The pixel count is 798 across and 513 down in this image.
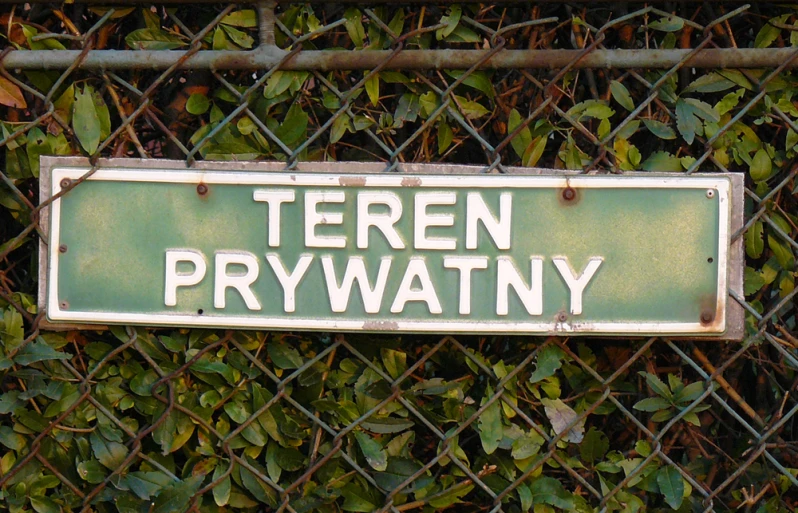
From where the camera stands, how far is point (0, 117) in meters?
1.59

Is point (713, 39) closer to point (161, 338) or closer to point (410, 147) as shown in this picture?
point (410, 147)

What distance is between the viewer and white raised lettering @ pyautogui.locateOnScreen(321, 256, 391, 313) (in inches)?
57.0

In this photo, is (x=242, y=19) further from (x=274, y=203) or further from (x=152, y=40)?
(x=274, y=203)

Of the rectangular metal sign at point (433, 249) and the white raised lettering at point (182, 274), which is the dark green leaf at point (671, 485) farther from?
the white raised lettering at point (182, 274)

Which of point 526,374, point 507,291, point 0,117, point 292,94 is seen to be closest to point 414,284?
point 507,291

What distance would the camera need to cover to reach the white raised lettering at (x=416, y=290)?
1447mm

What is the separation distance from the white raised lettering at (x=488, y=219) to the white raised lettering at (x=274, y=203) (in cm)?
30

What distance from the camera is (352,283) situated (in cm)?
145

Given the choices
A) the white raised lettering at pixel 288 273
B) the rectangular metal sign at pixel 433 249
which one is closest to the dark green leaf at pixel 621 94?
the rectangular metal sign at pixel 433 249

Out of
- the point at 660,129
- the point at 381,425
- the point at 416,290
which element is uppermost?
the point at 660,129

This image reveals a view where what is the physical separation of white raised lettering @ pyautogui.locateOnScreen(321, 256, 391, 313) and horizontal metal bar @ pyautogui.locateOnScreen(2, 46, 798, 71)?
338 mm

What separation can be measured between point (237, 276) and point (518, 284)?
1.56 feet

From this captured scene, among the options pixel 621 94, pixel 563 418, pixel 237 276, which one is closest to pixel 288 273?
pixel 237 276

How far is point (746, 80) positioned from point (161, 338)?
44.1 inches
